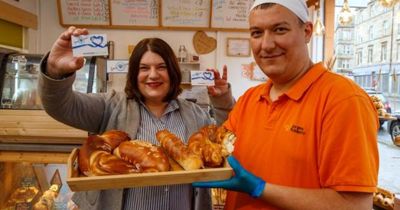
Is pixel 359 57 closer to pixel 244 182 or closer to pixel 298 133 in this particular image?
pixel 298 133

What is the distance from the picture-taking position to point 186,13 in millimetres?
3791

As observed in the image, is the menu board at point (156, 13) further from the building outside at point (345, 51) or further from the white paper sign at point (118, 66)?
the white paper sign at point (118, 66)

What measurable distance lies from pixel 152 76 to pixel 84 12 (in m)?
2.68

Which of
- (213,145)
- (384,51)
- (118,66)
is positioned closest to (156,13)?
(118,66)

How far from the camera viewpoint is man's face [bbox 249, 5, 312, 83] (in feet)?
3.71

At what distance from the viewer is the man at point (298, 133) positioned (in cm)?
98

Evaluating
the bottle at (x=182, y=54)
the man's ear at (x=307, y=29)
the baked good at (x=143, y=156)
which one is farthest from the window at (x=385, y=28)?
the baked good at (x=143, y=156)

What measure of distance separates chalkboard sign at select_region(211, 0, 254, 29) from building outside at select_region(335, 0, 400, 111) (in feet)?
3.56

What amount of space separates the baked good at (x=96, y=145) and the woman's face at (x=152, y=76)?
304 millimetres

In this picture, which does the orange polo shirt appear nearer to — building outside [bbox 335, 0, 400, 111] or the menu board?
building outside [bbox 335, 0, 400, 111]

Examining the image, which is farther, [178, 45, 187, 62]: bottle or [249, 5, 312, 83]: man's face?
[178, 45, 187, 62]: bottle

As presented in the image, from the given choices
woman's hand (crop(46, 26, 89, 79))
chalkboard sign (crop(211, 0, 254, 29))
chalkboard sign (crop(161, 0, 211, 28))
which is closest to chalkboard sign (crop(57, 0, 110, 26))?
chalkboard sign (crop(161, 0, 211, 28))

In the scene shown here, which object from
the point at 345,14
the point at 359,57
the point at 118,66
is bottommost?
the point at 118,66

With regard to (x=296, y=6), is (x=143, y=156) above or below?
below
